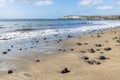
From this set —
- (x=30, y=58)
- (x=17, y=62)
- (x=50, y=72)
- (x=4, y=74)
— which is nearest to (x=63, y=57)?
(x=30, y=58)

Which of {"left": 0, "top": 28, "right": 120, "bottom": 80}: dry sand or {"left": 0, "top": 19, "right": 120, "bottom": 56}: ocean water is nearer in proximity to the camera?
{"left": 0, "top": 28, "right": 120, "bottom": 80}: dry sand

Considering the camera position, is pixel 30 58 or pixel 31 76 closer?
pixel 31 76

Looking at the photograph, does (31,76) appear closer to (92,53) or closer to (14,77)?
(14,77)

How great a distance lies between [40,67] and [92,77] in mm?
2459

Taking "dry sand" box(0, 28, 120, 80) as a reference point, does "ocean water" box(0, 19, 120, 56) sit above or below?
below

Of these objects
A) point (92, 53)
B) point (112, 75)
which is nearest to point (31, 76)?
point (112, 75)

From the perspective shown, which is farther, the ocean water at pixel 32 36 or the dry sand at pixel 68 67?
the ocean water at pixel 32 36

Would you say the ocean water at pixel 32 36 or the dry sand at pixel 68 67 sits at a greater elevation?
the dry sand at pixel 68 67

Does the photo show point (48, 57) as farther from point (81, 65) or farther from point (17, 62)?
point (81, 65)

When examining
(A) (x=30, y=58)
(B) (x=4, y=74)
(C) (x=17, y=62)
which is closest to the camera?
(B) (x=4, y=74)

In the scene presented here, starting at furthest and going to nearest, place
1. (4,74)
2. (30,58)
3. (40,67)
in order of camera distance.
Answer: (30,58)
(40,67)
(4,74)

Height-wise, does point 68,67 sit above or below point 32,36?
above

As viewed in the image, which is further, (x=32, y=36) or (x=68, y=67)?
(x=32, y=36)

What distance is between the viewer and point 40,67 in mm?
9594
